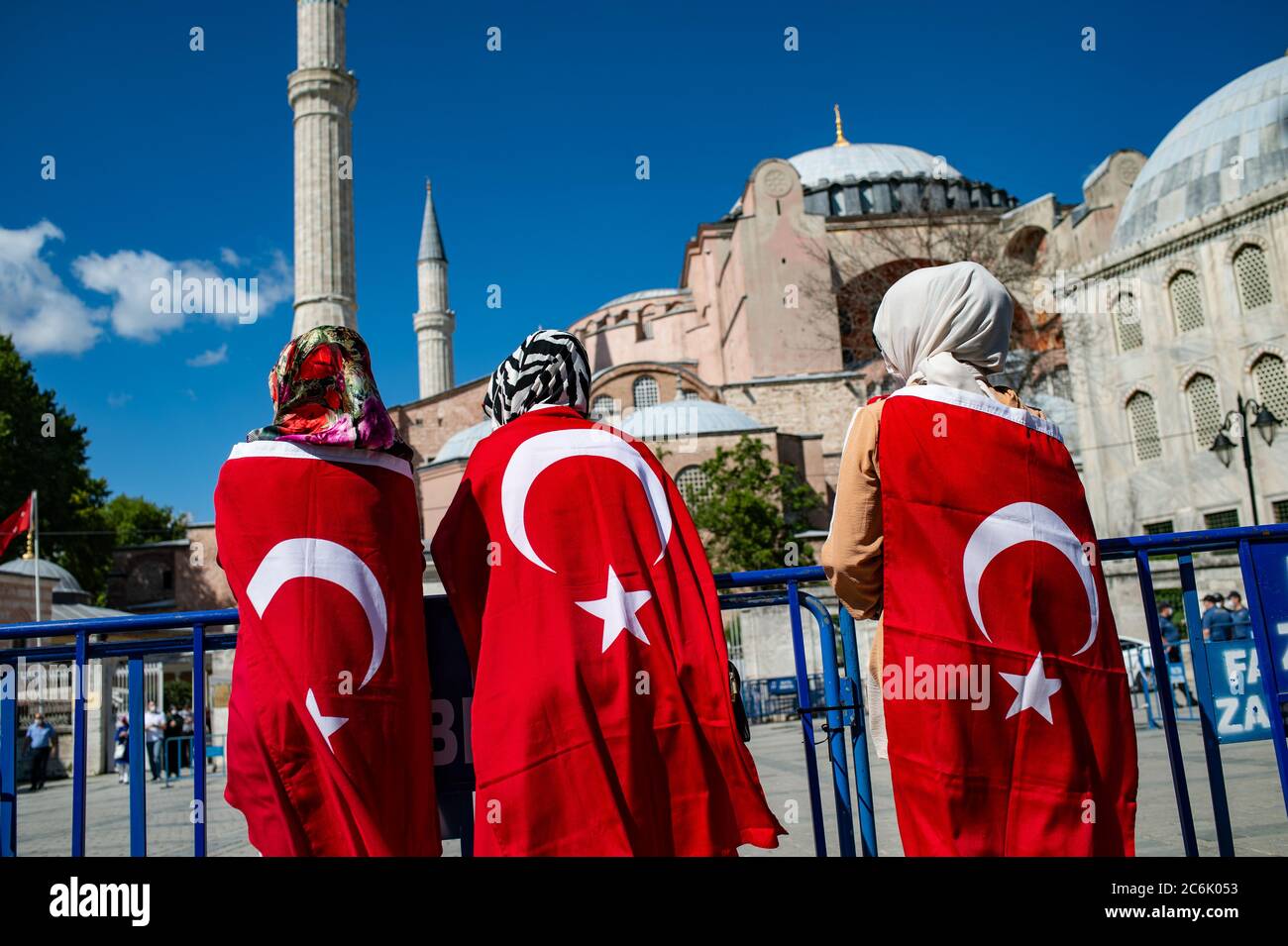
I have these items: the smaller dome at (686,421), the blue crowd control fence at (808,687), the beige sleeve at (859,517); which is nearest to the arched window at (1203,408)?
the smaller dome at (686,421)

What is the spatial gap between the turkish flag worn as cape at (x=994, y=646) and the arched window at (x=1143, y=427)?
20134mm

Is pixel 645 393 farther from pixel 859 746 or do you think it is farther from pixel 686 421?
pixel 859 746

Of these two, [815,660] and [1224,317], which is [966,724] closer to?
[815,660]

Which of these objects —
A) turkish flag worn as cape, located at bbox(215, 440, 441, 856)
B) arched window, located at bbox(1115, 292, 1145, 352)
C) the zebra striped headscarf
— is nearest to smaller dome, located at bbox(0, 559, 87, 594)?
arched window, located at bbox(1115, 292, 1145, 352)

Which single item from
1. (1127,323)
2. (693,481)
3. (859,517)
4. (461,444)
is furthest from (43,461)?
(859,517)

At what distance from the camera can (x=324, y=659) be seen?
8.54 feet

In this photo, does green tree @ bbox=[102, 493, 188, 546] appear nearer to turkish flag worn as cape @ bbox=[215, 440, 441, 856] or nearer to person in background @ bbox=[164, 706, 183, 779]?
person in background @ bbox=[164, 706, 183, 779]

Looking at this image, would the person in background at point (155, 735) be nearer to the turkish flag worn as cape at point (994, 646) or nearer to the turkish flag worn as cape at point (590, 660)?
the turkish flag worn as cape at point (590, 660)

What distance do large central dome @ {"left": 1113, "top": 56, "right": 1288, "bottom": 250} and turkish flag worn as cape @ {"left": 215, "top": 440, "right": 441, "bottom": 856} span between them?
21.2m

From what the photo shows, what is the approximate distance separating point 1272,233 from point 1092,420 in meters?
4.86

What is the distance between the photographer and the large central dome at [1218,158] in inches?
787

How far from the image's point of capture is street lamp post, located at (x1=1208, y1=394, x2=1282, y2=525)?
15.2 m

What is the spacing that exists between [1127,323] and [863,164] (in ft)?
77.0
